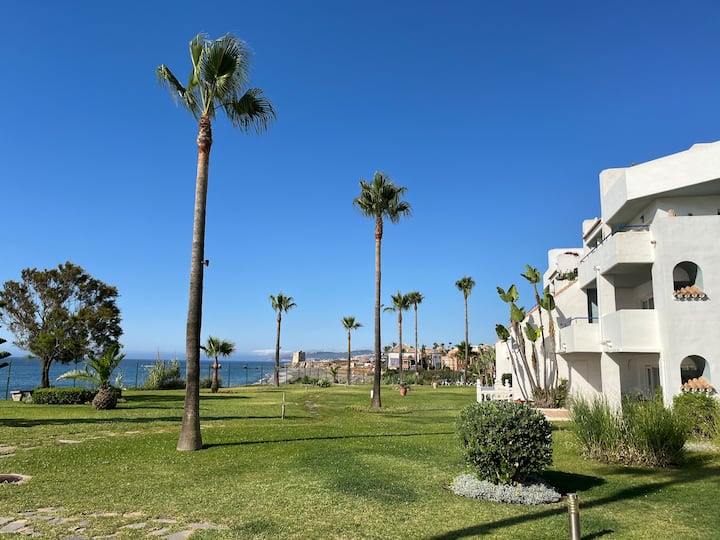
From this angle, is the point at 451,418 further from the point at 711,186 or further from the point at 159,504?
the point at 159,504

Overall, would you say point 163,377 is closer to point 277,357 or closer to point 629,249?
point 277,357

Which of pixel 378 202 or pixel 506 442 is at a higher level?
pixel 378 202

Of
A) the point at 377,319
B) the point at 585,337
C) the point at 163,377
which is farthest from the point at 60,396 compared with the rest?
the point at 585,337

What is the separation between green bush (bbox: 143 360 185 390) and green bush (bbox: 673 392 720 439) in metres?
37.3

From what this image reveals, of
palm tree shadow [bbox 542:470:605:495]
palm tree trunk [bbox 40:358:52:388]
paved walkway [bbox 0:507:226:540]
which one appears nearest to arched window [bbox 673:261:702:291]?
palm tree shadow [bbox 542:470:605:495]

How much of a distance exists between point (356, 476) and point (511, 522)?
3493 mm

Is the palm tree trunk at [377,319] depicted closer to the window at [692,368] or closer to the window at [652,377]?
the window at [652,377]

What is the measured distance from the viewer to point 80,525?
6707 mm

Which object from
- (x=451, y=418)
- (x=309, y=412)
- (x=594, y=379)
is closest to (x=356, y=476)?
(x=451, y=418)

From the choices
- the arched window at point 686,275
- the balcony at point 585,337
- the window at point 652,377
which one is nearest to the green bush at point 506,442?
the arched window at point 686,275

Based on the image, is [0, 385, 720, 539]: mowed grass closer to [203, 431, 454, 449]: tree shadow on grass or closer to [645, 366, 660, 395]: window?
[203, 431, 454, 449]: tree shadow on grass

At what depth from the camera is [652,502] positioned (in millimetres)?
8227

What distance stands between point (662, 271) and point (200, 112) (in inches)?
596

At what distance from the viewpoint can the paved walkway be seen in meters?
6.32
